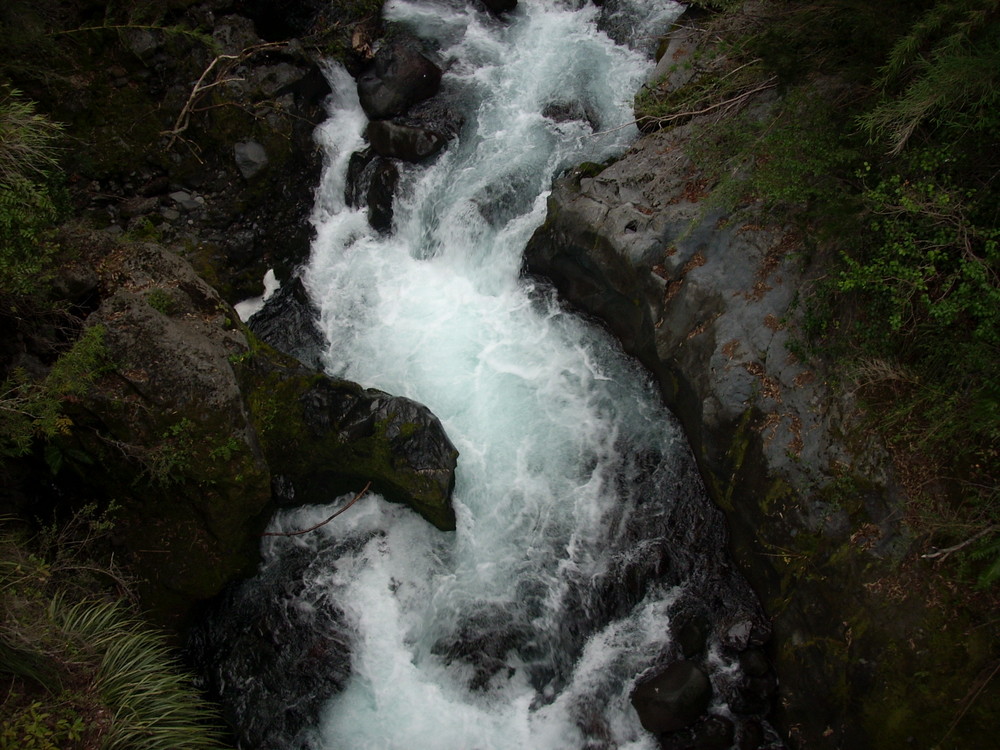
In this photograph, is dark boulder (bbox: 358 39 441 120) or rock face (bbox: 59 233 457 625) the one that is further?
dark boulder (bbox: 358 39 441 120)

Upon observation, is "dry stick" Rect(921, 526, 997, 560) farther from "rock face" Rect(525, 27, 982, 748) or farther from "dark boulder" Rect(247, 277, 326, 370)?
"dark boulder" Rect(247, 277, 326, 370)

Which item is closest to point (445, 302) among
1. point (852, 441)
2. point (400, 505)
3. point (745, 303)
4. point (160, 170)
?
point (400, 505)

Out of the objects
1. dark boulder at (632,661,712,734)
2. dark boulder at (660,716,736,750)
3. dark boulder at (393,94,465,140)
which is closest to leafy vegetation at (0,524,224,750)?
dark boulder at (632,661,712,734)

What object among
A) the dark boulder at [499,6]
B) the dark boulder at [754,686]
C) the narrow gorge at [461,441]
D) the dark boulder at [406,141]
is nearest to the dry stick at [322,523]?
the narrow gorge at [461,441]

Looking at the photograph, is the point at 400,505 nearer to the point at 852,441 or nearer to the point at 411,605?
the point at 411,605

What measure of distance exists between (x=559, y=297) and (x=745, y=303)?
12.0 feet

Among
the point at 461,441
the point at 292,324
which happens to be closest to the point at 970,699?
the point at 461,441

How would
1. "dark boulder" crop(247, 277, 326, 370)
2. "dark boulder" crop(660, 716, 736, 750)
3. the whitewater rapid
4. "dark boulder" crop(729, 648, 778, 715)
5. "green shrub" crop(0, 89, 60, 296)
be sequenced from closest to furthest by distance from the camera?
"green shrub" crop(0, 89, 60, 296), "dark boulder" crop(660, 716, 736, 750), "dark boulder" crop(729, 648, 778, 715), the whitewater rapid, "dark boulder" crop(247, 277, 326, 370)

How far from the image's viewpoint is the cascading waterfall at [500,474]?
7.68m

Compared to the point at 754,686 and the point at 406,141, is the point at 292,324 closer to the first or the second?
the point at 406,141

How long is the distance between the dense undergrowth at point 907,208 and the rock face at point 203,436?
5676 mm

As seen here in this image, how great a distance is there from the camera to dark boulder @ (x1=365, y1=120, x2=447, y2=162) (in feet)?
40.0

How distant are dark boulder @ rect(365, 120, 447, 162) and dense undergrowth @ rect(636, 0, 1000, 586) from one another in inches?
239

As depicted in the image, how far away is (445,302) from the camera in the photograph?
450 inches
